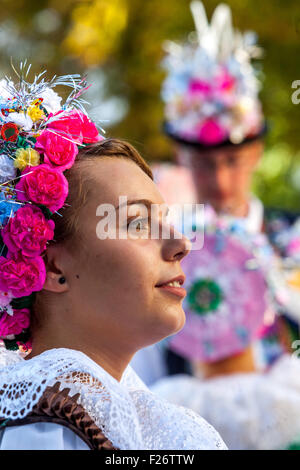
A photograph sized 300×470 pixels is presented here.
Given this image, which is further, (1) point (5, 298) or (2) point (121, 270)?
(1) point (5, 298)

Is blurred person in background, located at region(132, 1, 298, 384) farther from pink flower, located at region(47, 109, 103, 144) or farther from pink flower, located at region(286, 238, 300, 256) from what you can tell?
pink flower, located at region(47, 109, 103, 144)

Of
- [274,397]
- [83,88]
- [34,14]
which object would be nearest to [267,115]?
[34,14]

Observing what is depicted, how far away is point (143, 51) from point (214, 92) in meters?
4.50

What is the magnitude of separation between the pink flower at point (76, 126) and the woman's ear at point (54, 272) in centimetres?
32

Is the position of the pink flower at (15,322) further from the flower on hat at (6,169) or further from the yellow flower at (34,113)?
the yellow flower at (34,113)

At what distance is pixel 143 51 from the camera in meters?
8.64

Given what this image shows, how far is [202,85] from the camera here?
4473 millimetres

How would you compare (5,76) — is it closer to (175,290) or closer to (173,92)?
(175,290)

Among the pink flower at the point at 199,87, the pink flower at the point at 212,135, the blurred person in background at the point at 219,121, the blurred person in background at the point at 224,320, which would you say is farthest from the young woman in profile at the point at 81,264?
the pink flower at the point at 199,87

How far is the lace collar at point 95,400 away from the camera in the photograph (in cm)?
138

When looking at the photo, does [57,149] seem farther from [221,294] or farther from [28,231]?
[221,294]

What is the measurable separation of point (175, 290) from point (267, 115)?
7441mm

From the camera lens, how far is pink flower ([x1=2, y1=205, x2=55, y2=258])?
1.59 m

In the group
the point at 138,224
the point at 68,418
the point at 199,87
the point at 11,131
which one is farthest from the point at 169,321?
the point at 199,87
